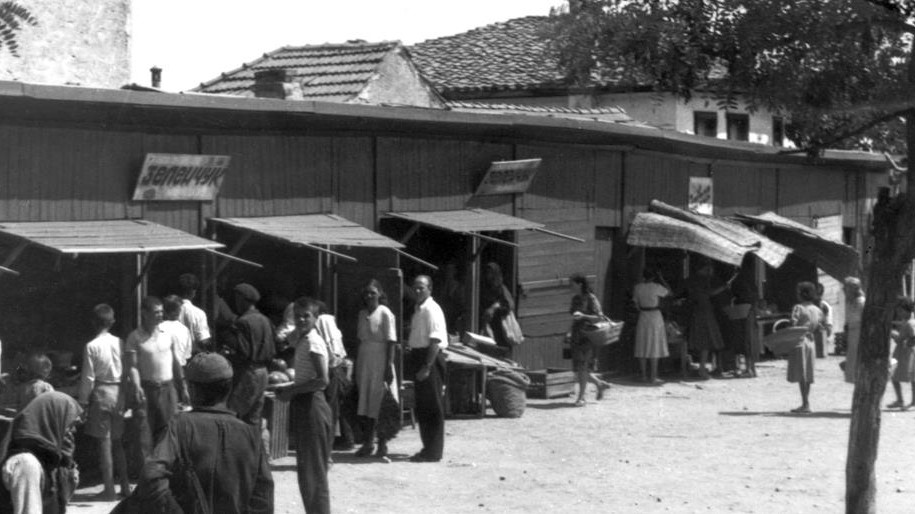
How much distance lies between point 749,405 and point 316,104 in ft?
23.3

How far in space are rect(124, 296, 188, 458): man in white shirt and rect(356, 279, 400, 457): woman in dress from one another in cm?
239

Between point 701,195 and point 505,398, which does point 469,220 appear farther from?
point 701,195

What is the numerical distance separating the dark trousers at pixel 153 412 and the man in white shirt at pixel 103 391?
0.85 feet

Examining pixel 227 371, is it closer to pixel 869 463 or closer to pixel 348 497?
pixel 869 463

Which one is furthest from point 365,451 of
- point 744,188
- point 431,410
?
point 744,188

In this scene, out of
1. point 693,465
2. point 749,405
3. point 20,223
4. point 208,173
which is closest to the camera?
point 20,223

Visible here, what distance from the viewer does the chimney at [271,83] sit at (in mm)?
19547

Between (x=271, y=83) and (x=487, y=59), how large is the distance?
53.8 ft

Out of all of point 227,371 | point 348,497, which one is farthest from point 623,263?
point 227,371

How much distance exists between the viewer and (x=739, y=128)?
3459 cm

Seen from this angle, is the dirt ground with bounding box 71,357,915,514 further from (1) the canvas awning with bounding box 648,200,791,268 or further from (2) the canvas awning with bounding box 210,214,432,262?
(1) the canvas awning with bounding box 648,200,791,268

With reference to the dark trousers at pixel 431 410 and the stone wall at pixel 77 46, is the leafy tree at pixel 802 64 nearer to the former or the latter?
the dark trousers at pixel 431 410

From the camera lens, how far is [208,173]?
50.6 ft

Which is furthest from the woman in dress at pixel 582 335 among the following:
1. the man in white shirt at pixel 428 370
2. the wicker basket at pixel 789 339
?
the man in white shirt at pixel 428 370
